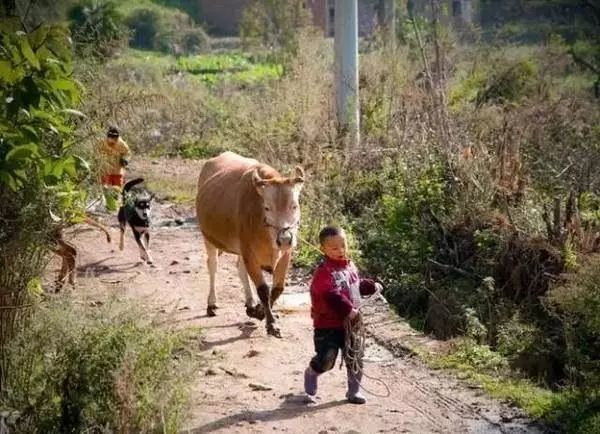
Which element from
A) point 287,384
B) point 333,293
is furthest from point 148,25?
point 333,293

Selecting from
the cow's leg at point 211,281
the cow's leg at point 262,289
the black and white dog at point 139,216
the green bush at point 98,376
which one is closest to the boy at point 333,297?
the green bush at point 98,376

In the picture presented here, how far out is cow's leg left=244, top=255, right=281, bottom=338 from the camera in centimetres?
944

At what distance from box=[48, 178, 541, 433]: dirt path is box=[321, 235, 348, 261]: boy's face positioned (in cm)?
110

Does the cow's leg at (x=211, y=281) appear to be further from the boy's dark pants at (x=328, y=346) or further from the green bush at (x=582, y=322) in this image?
the green bush at (x=582, y=322)

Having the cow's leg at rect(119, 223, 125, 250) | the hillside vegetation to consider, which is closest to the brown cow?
the hillside vegetation

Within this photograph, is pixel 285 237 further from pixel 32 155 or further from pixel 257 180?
pixel 32 155

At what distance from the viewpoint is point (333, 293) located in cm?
756

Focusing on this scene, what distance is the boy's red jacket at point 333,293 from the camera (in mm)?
7574

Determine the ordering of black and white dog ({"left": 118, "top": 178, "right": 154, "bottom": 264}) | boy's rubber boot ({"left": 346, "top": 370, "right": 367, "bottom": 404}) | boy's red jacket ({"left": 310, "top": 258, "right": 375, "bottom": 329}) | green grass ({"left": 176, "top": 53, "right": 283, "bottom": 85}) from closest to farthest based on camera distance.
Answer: boy's red jacket ({"left": 310, "top": 258, "right": 375, "bottom": 329}) → boy's rubber boot ({"left": 346, "top": 370, "right": 367, "bottom": 404}) → black and white dog ({"left": 118, "top": 178, "right": 154, "bottom": 264}) → green grass ({"left": 176, "top": 53, "right": 283, "bottom": 85})

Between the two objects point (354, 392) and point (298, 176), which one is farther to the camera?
point (298, 176)

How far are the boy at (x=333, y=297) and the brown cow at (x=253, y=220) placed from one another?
1.26m

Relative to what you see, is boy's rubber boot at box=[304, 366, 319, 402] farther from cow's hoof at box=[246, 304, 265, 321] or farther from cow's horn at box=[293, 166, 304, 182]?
cow's horn at box=[293, 166, 304, 182]

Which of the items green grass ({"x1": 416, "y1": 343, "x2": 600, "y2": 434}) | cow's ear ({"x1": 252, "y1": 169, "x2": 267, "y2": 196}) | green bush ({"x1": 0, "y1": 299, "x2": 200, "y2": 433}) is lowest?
green grass ({"x1": 416, "y1": 343, "x2": 600, "y2": 434})

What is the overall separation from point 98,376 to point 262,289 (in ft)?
9.74
